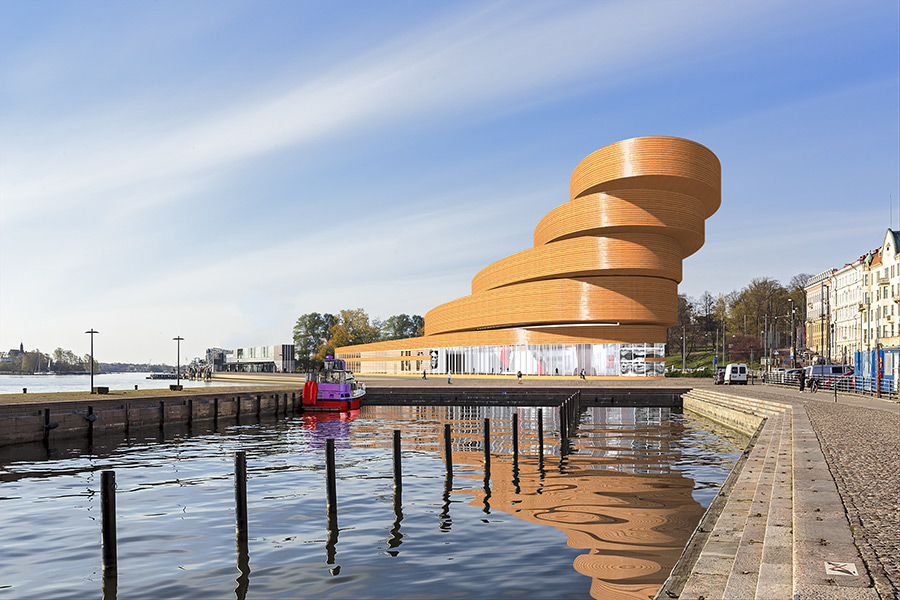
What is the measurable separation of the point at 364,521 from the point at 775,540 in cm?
970

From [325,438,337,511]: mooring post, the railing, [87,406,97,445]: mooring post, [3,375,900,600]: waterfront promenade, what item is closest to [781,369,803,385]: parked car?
the railing

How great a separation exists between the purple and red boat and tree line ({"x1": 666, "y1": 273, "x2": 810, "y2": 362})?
9993cm

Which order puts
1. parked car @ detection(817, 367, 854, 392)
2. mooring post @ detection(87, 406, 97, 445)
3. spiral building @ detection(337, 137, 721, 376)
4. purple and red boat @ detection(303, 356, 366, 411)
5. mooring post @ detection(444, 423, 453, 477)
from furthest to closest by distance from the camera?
spiral building @ detection(337, 137, 721, 376) < parked car @ detection(817, 367, 854, 392) < purple and red boat @ detection(303, 356, 366, 411) < mooring post @ detection(87, 406, 97, 445) < mooring post @ detection(444, 423, 453, 477)

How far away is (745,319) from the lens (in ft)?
513

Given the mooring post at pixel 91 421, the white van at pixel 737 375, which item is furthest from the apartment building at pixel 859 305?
the mooring post at pixel 91 421

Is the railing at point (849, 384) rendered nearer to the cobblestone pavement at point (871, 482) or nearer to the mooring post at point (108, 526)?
the cobblestone pavement at point (871, 482)

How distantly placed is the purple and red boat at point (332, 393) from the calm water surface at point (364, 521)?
855 inches

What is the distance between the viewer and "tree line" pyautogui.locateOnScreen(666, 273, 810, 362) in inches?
5901

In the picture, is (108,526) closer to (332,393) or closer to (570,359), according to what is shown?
(332,393)

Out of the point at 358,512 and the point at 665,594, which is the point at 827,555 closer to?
the point at 665,594

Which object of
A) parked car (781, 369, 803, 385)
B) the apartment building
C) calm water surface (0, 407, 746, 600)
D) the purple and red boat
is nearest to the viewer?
calm water surface (0, 407, 746, 600)

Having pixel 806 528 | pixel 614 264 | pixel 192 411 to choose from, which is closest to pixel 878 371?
pixel 192 411

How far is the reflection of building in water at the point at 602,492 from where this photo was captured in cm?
1245

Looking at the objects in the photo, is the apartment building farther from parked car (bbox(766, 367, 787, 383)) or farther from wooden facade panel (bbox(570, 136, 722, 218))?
wooden facade panel (bbox(570, 136, 722, 218))
